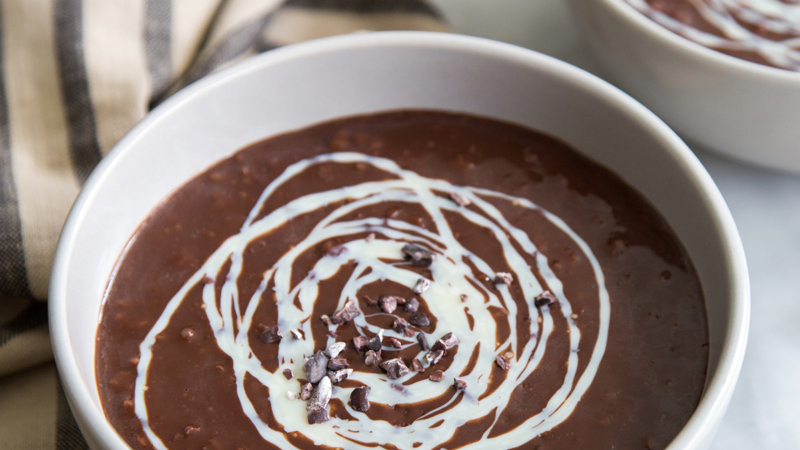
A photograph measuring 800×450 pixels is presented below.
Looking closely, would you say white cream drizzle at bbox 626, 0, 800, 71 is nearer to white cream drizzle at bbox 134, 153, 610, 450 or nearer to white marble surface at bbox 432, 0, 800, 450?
white marble surface at bbox 432, 0, 800, 450

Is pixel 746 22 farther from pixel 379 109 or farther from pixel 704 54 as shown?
pixel 379 109

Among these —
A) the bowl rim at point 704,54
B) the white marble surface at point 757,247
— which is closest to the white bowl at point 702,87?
the bowl rim at point 704,54

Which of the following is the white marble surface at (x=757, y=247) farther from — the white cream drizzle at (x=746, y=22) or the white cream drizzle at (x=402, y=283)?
the white cream drizzle at (x=402, y=283)

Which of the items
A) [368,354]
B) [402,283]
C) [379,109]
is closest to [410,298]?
[402,283]

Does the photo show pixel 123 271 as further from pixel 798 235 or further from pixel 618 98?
pixel 798 235

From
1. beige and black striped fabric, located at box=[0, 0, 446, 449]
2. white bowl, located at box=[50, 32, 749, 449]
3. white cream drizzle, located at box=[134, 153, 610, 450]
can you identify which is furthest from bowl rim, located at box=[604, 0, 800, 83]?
beige and black striped fabric, located at box=[0, 0, 446, 449]

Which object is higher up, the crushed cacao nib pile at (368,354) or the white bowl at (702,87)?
the white bowl at (702,87)

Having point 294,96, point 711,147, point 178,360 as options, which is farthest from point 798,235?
point 178,360
